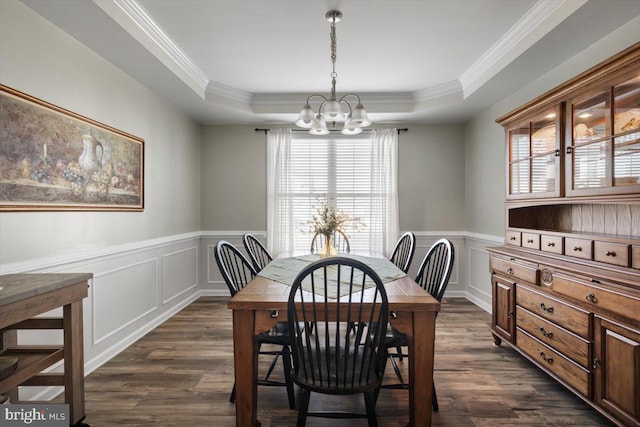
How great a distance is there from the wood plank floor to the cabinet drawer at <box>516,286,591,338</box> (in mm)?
524

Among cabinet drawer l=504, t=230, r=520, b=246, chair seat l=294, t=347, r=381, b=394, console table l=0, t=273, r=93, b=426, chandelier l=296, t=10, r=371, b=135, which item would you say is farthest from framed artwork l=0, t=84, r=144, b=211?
cabinet drawer l=504, t=230, r=520, b=246

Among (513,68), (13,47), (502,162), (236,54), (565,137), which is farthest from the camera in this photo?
(502,162)

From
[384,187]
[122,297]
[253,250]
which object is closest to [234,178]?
[253,250]

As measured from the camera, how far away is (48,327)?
6.36 ft

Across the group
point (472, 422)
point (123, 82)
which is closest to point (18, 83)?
point (123, 82)

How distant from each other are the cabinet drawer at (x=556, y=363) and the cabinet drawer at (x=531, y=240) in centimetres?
65

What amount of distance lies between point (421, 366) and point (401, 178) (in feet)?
11.5

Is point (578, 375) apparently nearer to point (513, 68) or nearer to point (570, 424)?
point (570, 424)

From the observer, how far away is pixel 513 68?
10.4 feet

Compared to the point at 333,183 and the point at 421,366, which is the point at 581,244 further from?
the point at 333,183

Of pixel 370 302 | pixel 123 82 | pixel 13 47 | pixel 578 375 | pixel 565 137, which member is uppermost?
pixel 123 82

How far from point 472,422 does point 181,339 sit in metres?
2.59

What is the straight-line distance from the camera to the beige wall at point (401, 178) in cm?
506

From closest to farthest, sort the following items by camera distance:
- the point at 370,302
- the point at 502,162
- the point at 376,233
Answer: the point at 370,302
the point at 502,162
the point at 376,233
